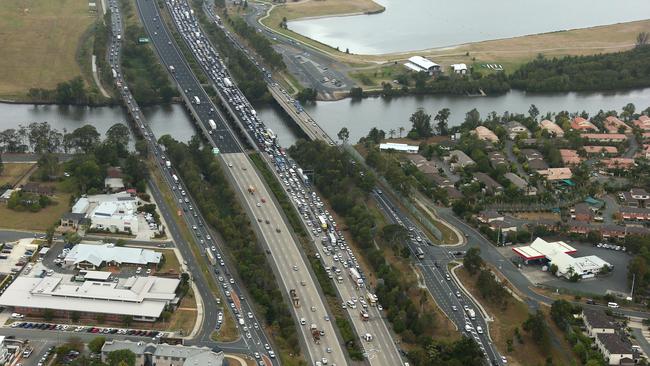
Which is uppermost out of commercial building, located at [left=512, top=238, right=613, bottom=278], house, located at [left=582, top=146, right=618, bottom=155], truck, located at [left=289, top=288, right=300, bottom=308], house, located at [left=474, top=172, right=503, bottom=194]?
house, located at [left=582, top=146, right=618, bottom=155]

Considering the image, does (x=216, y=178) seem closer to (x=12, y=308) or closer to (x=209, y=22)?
(x=12, y=308)

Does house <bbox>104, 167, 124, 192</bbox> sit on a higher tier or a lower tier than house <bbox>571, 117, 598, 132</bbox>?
lower

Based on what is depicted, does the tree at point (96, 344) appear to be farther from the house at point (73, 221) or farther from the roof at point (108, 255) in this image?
the house at point (73, 221)

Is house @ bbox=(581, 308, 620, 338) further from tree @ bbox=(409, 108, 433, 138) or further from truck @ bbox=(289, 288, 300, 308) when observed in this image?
tree @ bbox=(409, 108, 433, 138)

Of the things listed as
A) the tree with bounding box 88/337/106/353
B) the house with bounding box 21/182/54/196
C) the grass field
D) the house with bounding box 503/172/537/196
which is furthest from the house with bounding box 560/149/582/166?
the grass field

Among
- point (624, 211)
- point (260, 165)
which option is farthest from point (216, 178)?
point (624, 211)

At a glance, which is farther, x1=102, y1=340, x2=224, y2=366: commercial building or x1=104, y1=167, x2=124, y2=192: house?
x1=104, y1=167, x2=124, y2=192: house
